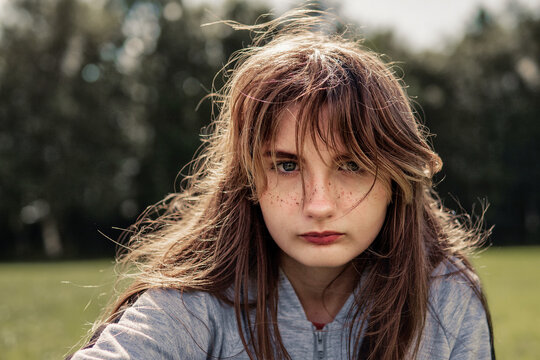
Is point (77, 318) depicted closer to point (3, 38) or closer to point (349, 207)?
point (349, 207)

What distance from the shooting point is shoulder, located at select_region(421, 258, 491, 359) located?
234 centimetres

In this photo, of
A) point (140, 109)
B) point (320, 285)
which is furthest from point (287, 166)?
point (140, 109)

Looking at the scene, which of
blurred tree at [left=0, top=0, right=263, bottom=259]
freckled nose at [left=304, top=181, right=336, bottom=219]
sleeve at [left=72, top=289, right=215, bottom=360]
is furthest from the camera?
blurred tree at [left=0, top=0, right=263, bottom=259]

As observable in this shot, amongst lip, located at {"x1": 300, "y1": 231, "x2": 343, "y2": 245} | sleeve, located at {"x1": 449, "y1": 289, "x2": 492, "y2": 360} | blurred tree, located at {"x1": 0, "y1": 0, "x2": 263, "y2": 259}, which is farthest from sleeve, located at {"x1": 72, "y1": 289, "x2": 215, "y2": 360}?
blurred tree, located at {"x1": 0, "y1": 0, "x2": 263, "y2": 259}

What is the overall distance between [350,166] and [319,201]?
0.71 ft

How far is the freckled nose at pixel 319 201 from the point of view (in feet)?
6.72

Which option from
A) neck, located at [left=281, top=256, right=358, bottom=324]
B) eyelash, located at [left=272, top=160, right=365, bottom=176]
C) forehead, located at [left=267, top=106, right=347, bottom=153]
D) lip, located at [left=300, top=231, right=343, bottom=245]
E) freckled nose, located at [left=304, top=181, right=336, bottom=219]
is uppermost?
forehead, located at [left=267, top=106, right=347, bottom=153]

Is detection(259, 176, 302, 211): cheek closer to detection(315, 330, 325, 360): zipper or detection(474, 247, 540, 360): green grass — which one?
detection(315, 330, 325, 360): zipper

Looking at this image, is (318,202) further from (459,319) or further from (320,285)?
(459,319)

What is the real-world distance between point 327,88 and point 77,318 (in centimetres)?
662

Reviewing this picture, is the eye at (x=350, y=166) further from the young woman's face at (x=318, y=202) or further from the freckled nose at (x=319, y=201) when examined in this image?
the freckled nose at (x=319, y=201)

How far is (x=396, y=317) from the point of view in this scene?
7.36 ft

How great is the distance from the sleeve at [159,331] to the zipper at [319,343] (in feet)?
1.37

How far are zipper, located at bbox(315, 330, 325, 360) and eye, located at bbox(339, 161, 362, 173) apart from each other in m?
0.66
